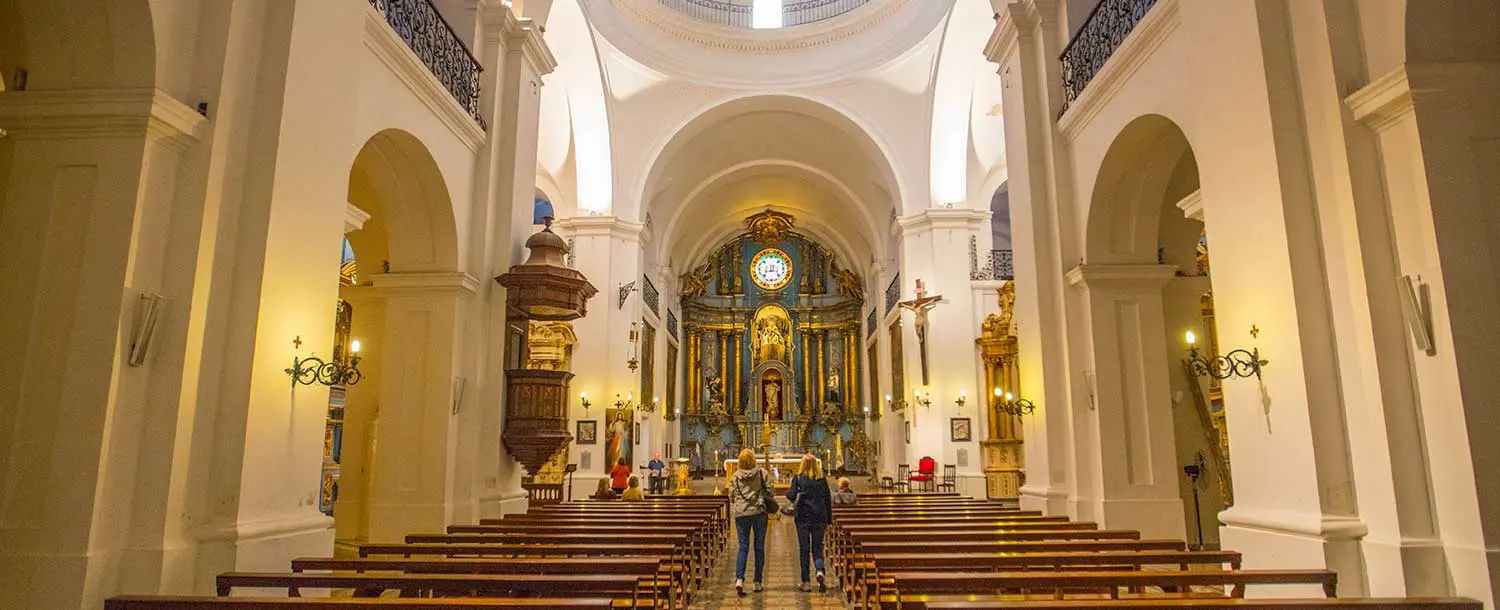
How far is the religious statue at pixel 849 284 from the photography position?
96.6ft

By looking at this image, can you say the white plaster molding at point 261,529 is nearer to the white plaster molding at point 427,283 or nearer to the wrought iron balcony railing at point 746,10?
the white plaster molding at point 427,283

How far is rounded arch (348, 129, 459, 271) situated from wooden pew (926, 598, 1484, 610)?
21.9ft

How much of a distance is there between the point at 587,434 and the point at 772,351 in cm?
1487

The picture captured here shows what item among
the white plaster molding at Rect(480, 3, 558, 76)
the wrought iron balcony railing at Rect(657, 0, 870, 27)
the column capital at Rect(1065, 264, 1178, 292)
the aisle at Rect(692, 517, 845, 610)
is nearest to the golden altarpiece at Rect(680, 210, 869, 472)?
the wrought iron balcony railing at Rect(657, 0, 870, 27)

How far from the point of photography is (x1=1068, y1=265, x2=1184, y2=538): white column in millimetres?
7664

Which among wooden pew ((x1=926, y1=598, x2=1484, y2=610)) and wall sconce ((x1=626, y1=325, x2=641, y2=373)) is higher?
wall sconce ((x1=626, y1=325, x2=641, y2=373))

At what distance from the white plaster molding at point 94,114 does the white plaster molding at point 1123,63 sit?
6884 millimetres

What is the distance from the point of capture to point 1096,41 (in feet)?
26.2

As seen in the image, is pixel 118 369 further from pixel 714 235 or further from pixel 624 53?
pixel 714 235

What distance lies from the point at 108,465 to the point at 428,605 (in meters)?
2.55

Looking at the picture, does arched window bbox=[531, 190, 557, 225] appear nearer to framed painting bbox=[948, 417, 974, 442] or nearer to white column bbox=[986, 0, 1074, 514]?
framed painting bbox=[948, 417, 974, 442]

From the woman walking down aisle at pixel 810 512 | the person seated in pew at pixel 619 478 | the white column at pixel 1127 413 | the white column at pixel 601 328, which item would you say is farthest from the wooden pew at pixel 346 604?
the white column at pixel 601 328

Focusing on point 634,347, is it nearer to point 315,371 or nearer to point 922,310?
point 922,310

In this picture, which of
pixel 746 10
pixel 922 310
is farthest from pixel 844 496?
pixel 746 10
